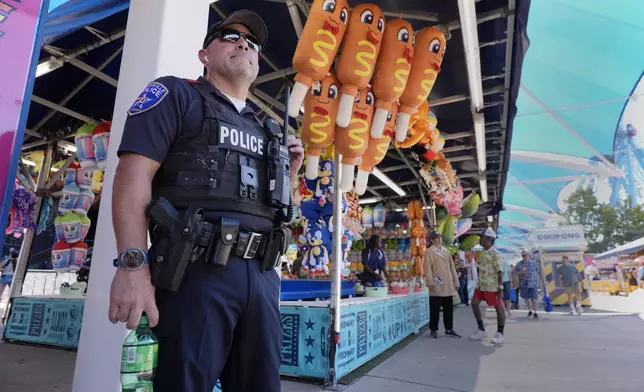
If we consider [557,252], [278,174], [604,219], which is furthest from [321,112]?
[604,219]

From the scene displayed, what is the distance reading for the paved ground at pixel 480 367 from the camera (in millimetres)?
3199

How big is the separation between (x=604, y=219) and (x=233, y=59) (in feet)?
102

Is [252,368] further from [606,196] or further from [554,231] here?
[606,196]

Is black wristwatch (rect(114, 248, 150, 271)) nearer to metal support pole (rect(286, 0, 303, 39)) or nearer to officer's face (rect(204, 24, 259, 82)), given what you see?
officer's face (rect(204, 24, 259, 82))

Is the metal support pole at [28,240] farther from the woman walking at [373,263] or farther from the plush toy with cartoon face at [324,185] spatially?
the woman walking at [373,263]

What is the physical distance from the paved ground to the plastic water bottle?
2.32 meters

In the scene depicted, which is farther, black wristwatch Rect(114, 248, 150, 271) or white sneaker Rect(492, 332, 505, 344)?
white sneaker Rect(492, 332, 505, 344)

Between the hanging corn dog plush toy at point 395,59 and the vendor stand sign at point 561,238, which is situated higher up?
the hanging corn dog plush toy at point 395,59

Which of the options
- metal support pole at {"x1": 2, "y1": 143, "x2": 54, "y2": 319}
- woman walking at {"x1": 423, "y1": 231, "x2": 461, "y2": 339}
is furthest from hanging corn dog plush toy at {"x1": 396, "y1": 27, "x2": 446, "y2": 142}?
metal support pole at {"x1": 2, "y1": 143, "x2": 54, "y2": 319}

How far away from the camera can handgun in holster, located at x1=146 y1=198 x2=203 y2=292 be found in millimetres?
999

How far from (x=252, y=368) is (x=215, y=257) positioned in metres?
0.39

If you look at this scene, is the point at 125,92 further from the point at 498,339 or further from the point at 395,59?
the point at 498,339

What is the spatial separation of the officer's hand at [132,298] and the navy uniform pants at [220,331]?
95 millimetres

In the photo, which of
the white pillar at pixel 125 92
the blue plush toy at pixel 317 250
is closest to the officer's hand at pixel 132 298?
the white pillar at pixel 125 92
